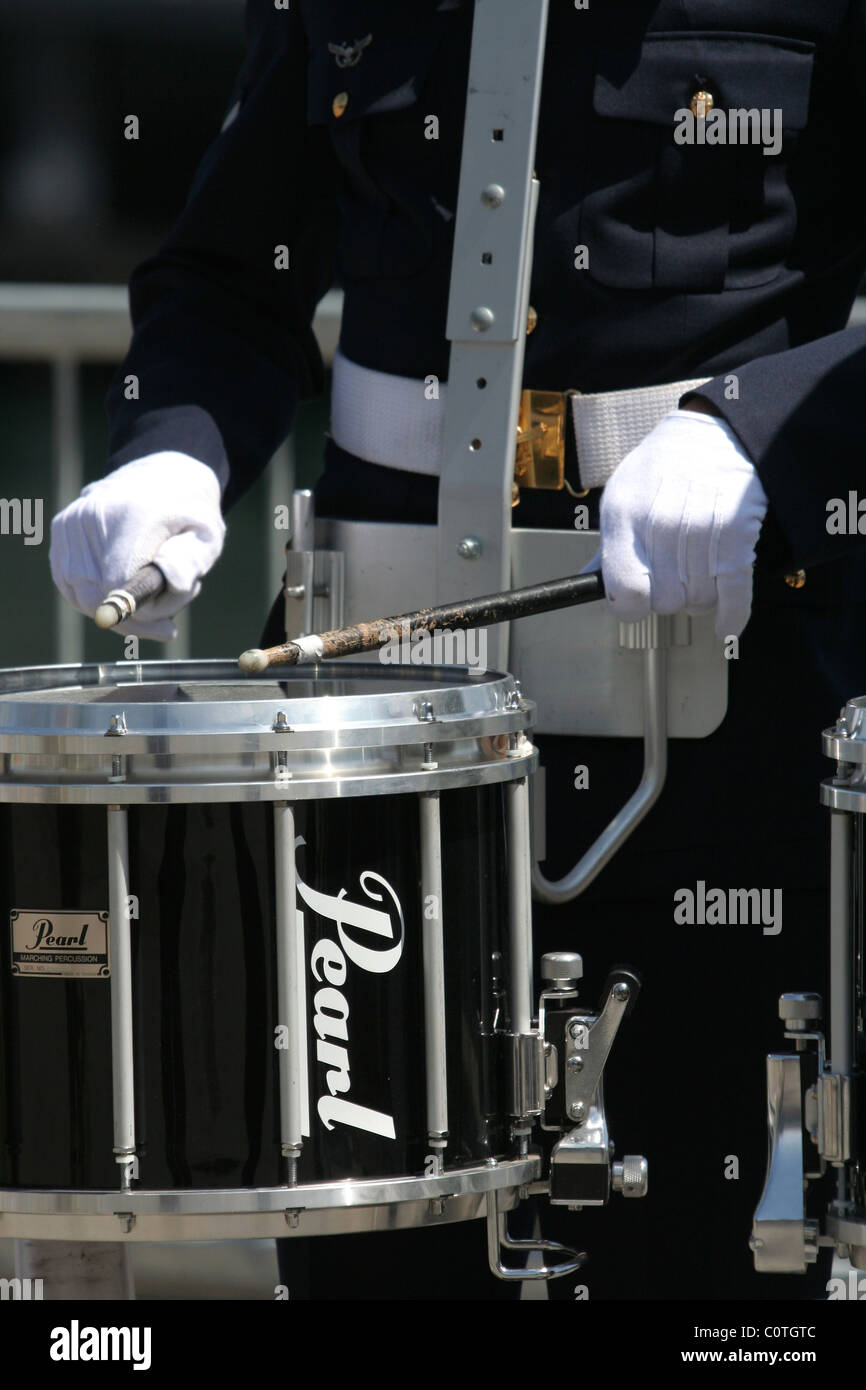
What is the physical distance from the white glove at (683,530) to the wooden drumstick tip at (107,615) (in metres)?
0.42

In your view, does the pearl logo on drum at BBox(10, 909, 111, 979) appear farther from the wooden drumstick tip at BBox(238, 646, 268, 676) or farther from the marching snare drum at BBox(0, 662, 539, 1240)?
the wooden drumstick tip at BBox(238, 646, 268, 676)

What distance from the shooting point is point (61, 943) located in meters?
1.33

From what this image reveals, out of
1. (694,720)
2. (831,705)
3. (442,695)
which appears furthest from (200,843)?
(831,705)

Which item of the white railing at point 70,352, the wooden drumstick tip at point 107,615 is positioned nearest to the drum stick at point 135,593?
the wooden drumstick tip at point 107,615

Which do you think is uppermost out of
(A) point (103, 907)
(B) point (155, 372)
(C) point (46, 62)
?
(C) point (46, 62)

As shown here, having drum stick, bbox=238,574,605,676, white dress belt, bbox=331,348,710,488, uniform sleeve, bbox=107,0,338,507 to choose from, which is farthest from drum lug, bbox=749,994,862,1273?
uniform sleeve, bbox=107,0,338,507

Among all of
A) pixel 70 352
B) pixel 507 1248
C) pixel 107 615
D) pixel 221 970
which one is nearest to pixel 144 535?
pixel 107 615

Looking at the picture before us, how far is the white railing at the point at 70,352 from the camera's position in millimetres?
3334

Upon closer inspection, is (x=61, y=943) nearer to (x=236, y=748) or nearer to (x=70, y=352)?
(x=236, y=748)

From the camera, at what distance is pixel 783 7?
1.75 meters

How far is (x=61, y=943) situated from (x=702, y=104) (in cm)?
97

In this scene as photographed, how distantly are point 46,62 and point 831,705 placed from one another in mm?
2213

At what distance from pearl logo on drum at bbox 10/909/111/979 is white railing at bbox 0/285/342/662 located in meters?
1.98

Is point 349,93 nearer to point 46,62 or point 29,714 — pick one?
point 29,714
